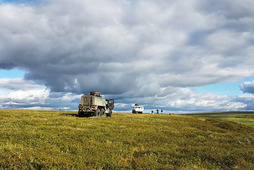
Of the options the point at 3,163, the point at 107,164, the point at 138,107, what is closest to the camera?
the point at 3,163

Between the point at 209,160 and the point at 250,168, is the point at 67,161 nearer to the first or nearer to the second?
the point at 209,160

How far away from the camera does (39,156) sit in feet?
35.5

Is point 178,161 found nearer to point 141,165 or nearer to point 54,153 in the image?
point 141,165

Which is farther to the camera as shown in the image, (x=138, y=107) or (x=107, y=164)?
(x=138, y=107)

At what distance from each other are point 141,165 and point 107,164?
1.73 meters

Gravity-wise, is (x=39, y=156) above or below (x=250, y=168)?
above

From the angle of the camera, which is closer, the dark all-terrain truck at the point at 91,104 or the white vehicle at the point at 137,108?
the dark all-terrain truck at the point at 91,104

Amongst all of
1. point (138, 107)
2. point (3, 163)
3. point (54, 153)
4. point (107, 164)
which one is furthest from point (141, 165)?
point (138, 107)

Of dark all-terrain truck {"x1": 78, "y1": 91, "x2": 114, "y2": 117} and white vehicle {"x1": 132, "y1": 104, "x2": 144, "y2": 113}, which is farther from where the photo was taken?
white vehicle {"x1": 132, "y1": 104, "x2": 144, "y2": 113}

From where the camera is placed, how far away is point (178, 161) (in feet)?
37.8

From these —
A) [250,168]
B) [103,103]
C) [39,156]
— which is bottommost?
[250,168]

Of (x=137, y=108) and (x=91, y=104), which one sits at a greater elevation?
(x=91, y=104)

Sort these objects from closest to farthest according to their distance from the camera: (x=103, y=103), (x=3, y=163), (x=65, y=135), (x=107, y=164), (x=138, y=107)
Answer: (x=3, y=163), (x=107, y=164), (x=65, y=135), (x=103, y=103), (x=138, y=107)

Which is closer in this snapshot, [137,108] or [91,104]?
[91,104]
